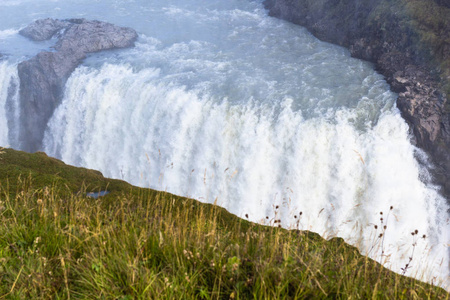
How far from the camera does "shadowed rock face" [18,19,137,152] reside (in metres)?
21.0

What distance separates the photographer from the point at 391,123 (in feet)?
45.0

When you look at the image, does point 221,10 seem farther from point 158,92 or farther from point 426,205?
point 426,205

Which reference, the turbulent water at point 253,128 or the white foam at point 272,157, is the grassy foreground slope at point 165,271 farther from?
the white foam at point 272,157

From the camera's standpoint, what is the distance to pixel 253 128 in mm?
14562

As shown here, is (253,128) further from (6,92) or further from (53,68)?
(6,92)

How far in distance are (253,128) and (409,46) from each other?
8416 mm

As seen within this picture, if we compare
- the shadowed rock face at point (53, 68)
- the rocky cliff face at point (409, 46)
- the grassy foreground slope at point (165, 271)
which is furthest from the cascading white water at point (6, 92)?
the grassy foreground slope at point (165, 271)

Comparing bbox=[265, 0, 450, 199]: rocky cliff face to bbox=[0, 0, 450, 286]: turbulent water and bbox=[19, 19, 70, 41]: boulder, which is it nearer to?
bbox=[0, 0, 450, 286]: turbulent water

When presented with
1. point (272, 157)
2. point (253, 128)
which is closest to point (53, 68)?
point (253, 128)

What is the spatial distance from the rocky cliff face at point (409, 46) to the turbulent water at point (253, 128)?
24.6 inches

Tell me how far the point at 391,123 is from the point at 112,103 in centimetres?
1216

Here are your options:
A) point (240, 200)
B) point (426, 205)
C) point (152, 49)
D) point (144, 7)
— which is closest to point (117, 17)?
point (144, 7)

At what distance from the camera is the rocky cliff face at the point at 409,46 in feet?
45.3

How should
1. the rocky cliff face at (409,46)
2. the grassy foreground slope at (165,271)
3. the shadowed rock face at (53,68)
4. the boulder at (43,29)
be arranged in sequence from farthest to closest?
1. the boulder at (43,29)
2. the shadowed rock face at (53,68)
3. the rocky cliff face at (409,46)
4. the grassy foreground slope at (165,271)
